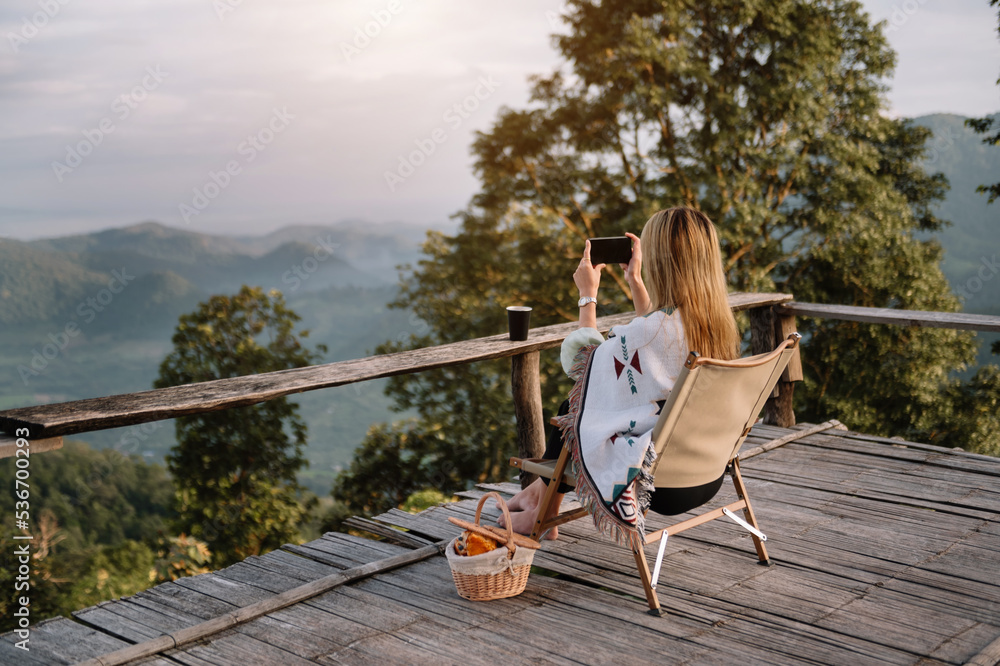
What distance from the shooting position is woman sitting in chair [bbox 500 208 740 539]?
87.0 inches

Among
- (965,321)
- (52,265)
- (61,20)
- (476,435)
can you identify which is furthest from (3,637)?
(61,20)

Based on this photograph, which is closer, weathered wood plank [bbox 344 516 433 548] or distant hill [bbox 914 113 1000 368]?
weathered wood plank [bbox 344 516 433 548]

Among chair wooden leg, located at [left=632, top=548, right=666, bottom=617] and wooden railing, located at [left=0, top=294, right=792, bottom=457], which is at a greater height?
wooden railing, located at [left=0, top=294, right=792, bottom=457]

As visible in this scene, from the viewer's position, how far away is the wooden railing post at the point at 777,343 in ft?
14.6

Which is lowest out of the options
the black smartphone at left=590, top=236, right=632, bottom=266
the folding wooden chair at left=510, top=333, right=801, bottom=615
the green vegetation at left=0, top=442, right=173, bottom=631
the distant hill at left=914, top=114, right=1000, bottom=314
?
the green vegetation at left=0, top=442, right=173, bottom=631

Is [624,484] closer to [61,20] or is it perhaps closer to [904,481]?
[904,481]

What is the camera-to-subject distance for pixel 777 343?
4434 mm

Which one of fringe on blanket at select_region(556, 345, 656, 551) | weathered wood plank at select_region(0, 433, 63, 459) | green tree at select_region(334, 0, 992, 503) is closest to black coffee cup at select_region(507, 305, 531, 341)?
fringe on blanket at select_region(556, 345, 656, 551)

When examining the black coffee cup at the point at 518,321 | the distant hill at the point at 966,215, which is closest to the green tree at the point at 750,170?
the distant hill at the point at 966,215

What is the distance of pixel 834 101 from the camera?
426 inches

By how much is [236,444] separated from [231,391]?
9.35 m

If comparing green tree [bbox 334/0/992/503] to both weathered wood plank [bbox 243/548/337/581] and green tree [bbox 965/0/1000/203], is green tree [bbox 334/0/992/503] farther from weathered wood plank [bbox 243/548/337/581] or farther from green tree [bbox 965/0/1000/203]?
weathered wood plank [bbox 243/548/337/581]

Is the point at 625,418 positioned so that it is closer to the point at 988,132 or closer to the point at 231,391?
the point at 231,391

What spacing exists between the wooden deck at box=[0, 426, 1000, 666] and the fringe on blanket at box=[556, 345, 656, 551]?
23 centimetres
